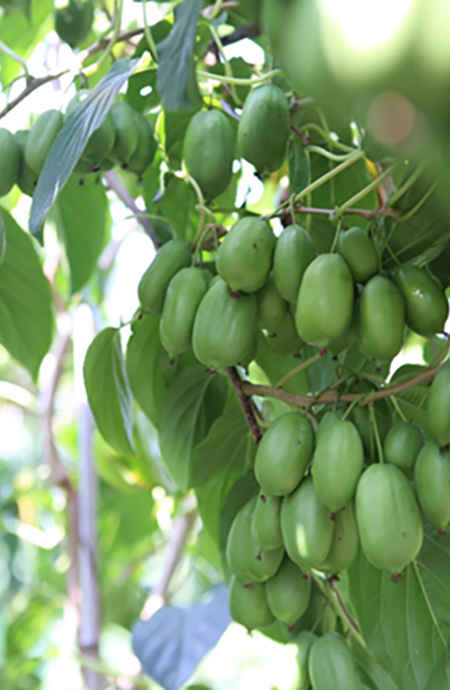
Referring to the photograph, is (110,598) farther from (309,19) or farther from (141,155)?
(309,19)

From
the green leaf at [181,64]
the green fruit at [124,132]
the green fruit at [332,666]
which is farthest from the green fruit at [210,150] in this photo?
the green fruit at [332,666]

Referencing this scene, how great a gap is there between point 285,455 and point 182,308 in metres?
0.13

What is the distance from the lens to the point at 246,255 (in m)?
0.54

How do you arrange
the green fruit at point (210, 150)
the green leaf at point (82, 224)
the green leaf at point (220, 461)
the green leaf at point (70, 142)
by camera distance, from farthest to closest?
the green leaf at point (82, 224) < the green leaf at point (220, 461) < the green fruit at point (210, 150) < the green leaf at point (70, 142)

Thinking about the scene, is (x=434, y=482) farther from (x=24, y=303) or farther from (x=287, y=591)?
(x=24, y=303)

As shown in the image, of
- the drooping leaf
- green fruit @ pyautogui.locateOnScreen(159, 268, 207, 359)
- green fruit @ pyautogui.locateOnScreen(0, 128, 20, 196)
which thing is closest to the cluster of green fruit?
green fruit @ pyautogui.locateOnScreen(0, 128, 20, 196)

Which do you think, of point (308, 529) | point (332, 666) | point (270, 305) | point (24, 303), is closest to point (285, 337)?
point (270, 305)

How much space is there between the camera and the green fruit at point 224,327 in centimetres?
55

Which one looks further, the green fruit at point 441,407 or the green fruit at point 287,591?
the green fruit at point 287,591

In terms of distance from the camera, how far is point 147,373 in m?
0.78

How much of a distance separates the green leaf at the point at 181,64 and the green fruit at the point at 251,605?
0.37m

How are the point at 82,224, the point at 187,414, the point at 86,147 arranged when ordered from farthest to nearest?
the point at 82,224, the point at 187,414, the point at 86,147

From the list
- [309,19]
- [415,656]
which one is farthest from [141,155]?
[309,19]

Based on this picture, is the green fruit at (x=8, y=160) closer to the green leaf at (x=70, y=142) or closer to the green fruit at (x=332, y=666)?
the green leaf at (x=70, y=142)
